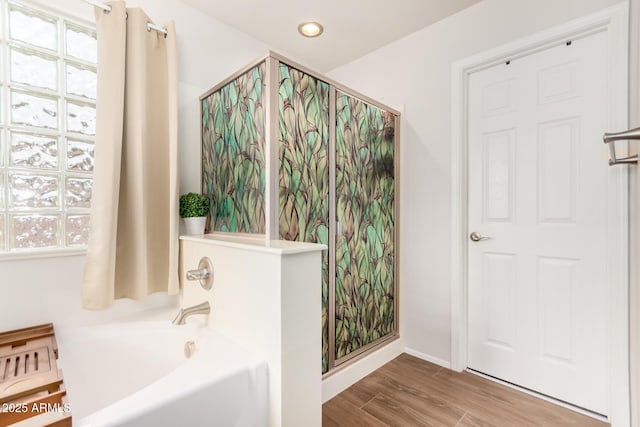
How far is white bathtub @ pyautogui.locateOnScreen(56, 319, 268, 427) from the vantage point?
855mm

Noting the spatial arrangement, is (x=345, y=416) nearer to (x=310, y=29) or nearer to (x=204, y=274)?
(x=204, y=274)

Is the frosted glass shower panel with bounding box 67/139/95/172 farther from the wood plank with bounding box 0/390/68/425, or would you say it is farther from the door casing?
the door casing

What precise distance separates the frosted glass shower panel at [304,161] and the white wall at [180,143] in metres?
0.79

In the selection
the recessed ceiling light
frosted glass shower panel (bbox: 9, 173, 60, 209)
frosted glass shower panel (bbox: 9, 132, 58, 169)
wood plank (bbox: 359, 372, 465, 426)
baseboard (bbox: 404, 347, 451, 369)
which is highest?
the recessed ceiling light

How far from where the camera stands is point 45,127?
4.79 feet

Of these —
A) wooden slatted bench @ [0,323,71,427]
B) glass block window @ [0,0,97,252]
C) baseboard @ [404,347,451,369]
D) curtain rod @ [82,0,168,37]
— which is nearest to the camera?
wooden slatted bench @ [0,323,71,427]

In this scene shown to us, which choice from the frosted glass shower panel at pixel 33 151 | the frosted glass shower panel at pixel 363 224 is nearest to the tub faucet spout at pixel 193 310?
the frosted glass shower panel at pixel 363 224

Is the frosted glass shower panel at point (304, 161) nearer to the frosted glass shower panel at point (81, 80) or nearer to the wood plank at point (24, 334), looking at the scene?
the frosted glass shower panel at point (81, 80)

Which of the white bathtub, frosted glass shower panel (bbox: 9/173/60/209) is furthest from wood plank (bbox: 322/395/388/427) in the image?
frosted glass shower panel (bbox: 9/173/60/209)

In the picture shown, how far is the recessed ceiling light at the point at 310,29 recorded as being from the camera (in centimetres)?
212

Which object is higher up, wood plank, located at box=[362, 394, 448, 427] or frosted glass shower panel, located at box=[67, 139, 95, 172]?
frosted glass shower panel, located at box=[67, 139, 95, 172]

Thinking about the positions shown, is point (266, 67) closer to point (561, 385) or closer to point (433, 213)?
point (433, 213)

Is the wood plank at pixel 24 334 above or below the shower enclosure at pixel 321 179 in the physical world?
below

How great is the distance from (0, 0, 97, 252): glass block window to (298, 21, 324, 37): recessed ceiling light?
4.24 feet
